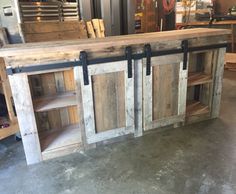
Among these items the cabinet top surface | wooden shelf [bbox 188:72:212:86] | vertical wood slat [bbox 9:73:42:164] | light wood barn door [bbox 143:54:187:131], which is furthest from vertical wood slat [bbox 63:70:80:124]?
wooden shelf [bbox 188:72:212:86]

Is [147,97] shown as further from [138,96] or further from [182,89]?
[182,89]

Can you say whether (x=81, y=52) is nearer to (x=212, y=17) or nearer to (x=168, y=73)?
(x=168, y=73)

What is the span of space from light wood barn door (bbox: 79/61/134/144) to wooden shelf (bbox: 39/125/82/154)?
176 millimetres

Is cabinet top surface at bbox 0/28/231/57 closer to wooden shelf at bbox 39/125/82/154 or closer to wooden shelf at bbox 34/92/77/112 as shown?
wooden shelf at bbox 34/92/77/112

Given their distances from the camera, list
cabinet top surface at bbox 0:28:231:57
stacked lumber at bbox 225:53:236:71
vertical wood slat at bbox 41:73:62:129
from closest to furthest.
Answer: cabinet top surface at bbox 0:28:231:57 → vertical wood slat at bbox 41:73:62:129 → stacked lumber at bbox 225:53:236:71

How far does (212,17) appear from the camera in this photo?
591 cm

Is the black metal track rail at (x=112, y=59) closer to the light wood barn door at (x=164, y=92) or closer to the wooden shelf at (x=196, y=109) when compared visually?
the light wood barn door at (x=164, y=92)

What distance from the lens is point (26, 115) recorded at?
2.04m

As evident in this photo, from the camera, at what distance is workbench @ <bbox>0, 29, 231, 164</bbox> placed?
198 centimetres

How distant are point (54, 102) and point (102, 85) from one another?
519 mm

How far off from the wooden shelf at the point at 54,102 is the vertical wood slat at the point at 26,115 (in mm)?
112

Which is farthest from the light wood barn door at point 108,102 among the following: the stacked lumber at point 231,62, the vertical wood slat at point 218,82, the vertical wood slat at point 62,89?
the stacked lumber at point 231,62

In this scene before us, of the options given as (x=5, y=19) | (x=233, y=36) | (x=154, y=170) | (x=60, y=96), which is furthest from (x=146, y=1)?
(x=154, y=170)

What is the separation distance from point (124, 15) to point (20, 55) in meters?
2.64
